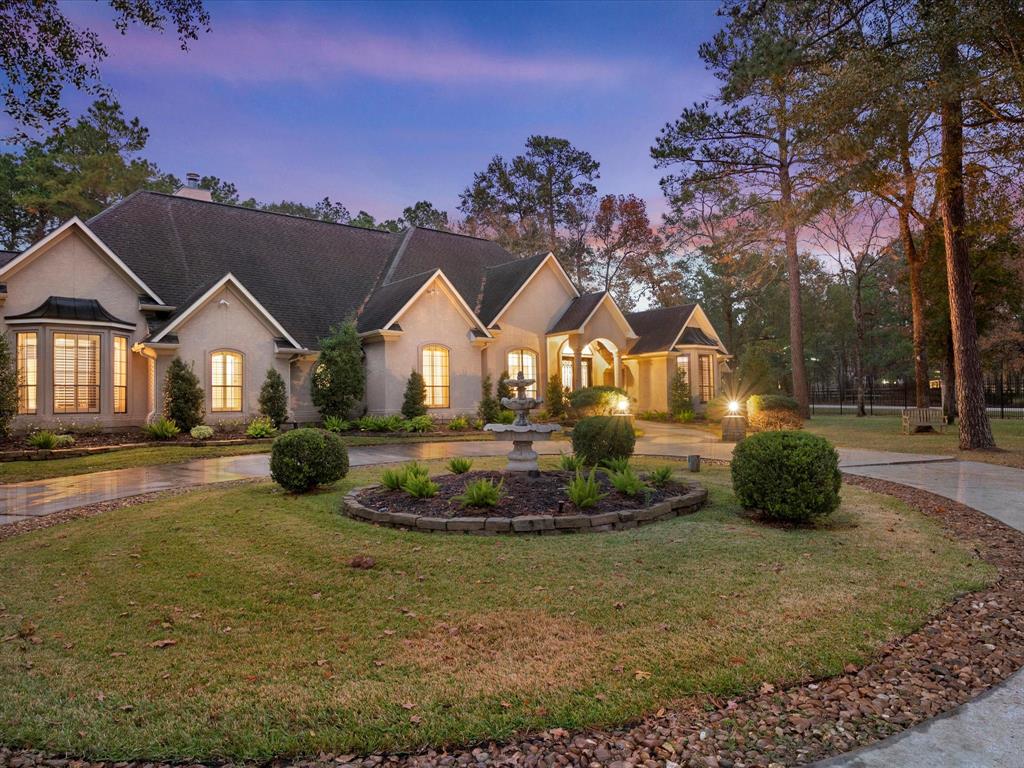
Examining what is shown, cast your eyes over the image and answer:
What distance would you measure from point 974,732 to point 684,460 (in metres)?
11.0

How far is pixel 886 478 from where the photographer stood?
35.5ft

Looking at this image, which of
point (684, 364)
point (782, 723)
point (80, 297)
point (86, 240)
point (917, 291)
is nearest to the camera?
point (782, 723)

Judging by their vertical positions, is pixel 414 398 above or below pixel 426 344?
below

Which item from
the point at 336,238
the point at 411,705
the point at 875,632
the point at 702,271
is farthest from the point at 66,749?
the point at 702,271

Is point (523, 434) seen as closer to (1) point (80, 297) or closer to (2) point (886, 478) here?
(2) point (886, 478)

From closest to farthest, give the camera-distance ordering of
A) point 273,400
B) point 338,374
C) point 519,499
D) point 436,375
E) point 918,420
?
point 519,499, point 273,400, point 338,374, point 918,420, point 436,375

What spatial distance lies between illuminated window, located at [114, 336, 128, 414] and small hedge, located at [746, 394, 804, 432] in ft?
64.4

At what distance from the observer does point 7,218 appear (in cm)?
3322

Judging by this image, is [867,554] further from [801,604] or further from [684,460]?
[684,460]

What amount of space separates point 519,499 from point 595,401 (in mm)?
14132

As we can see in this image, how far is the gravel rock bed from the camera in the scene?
9.21 ft

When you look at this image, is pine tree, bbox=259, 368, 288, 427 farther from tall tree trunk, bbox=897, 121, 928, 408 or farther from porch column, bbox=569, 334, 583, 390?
tall tree trunk, bbox=897, 121, 928, 408

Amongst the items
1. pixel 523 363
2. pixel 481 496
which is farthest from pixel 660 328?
pixel 481 496

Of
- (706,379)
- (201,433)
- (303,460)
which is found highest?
(706,379)
